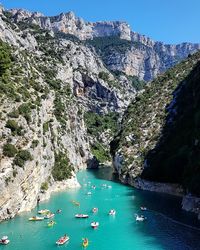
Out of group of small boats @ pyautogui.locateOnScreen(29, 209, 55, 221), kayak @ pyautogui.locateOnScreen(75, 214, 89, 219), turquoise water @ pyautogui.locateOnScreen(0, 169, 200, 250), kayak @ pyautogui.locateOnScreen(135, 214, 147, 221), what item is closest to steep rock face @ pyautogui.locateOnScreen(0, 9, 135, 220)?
group of small boats @ pyautogui.locateOnScreen(29, 209, 55, 221)

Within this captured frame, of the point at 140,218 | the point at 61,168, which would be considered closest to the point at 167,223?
the point at 140,218

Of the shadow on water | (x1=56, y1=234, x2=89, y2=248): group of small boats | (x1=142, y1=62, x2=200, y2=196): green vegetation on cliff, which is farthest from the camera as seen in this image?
(x1=142, y1=62, x2=200, y2=196): green vegetation on cliff

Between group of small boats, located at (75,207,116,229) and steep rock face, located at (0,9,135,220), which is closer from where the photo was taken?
group of small boats, located at (75,207,116,229)

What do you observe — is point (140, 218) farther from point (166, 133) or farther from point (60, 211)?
point (166, 133)

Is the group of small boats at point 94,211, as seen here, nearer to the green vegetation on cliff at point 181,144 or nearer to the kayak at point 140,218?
the kayak at point 140,218

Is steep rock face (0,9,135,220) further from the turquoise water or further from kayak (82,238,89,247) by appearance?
kayak (82,238,89,247)

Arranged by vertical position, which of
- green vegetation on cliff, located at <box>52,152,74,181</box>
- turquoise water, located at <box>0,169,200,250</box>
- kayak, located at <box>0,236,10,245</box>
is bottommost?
kayak, located at <box>0,236,10,245</box>

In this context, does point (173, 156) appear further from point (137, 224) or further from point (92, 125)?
point (92, 125)

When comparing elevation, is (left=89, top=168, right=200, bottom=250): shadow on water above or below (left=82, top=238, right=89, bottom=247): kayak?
above

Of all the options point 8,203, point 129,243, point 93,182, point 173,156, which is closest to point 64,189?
point 93,182
